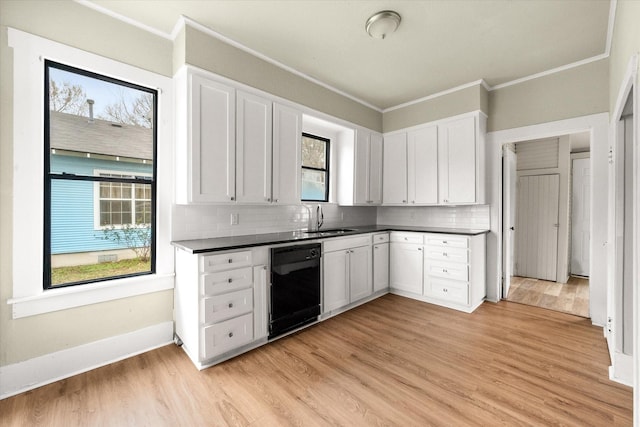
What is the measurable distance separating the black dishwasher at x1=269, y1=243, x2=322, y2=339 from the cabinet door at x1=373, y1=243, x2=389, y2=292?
1111 millimetres

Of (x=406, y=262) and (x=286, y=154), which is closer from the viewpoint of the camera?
(x=286, y=154)

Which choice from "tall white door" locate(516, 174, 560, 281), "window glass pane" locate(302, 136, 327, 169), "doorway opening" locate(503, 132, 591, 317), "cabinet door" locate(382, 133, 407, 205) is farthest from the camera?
"tall white door" locate(516, 174, 560, 281)

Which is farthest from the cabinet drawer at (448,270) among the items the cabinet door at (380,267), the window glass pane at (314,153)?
the window glass pane at (314,153)

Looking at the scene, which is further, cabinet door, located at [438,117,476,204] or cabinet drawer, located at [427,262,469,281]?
cabinet door, located at [438,117,476,204]

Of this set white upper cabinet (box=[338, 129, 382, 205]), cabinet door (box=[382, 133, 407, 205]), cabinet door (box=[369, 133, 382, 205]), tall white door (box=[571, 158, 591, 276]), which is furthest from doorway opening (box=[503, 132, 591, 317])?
white upper cabinet (box=[338, 129, 382, 205])

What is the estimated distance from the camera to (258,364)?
236cm

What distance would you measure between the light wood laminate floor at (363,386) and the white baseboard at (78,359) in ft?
0.25

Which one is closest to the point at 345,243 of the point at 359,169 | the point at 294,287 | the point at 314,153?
the point at 294,287

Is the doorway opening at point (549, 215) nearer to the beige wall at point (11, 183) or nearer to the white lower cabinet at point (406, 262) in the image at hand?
the white lower cabinet at point (406, 262)

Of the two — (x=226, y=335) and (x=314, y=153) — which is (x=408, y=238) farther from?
(x=226, y=335)

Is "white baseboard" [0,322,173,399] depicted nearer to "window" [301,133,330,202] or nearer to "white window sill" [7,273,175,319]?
"white window sill" [7,273,175,319]

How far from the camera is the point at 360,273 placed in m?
3.70

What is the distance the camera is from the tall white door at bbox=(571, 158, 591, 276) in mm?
5121

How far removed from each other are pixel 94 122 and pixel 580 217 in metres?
7.20
